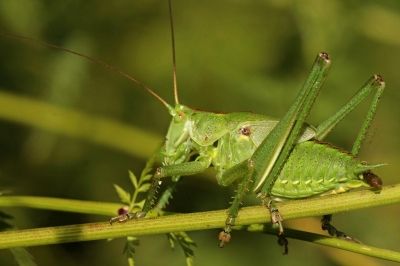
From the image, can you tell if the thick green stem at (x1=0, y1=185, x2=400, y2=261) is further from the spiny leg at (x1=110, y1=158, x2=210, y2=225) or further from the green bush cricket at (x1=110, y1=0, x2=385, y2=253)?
the green bush cricket at (x1=110, y1=0, x2=385, y2=253)

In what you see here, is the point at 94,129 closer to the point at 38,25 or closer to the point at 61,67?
the point at 61,67

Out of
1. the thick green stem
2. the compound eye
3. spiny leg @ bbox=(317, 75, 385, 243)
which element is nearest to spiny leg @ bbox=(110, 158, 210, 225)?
the thick green stem

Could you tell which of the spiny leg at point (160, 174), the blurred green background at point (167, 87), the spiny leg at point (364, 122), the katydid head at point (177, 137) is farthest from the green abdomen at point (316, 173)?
the blurred green background at point (167, 87)

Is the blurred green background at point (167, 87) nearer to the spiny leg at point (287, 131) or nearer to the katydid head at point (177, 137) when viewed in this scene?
the katydid head at point (177, 137)

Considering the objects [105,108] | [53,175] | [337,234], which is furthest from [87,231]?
[105,108]

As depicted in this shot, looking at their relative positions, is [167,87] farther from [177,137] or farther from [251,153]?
[251,153]

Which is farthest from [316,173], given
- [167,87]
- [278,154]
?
[167,87]

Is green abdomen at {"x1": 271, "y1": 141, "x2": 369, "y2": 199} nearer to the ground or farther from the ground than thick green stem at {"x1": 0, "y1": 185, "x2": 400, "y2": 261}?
farther from the ground
